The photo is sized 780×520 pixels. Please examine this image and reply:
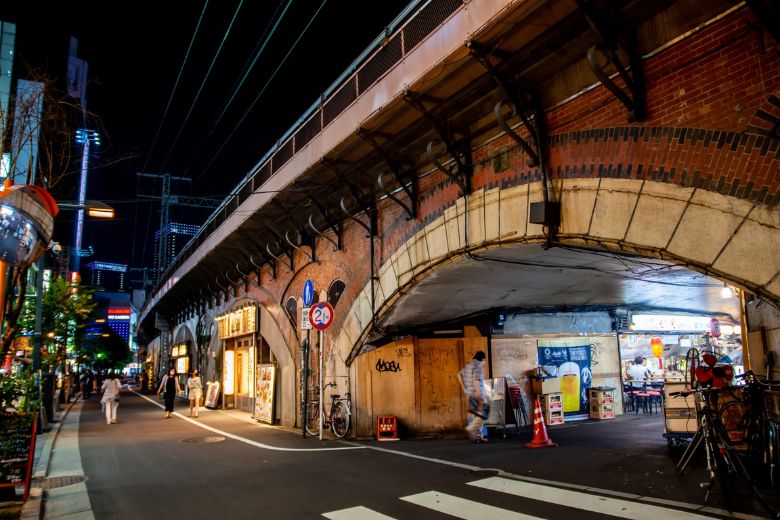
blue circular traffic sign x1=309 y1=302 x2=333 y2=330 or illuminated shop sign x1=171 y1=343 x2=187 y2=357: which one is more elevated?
blue circular traffic sign x1=309 y1=302 x2=333 y2=330

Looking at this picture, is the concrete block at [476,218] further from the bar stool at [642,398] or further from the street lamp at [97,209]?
the bar stool at [642,398]

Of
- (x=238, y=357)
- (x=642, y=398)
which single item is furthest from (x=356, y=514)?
(x=238, y=357)

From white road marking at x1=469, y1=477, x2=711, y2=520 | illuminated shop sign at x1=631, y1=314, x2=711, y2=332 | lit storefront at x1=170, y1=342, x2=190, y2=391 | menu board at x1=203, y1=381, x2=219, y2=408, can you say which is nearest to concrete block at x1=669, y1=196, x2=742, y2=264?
white road marking at x1=469, y1=477, x2=711, y2=520

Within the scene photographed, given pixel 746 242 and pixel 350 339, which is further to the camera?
pixel 350 339

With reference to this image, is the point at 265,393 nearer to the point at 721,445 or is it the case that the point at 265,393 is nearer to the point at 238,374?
the point at 238,374

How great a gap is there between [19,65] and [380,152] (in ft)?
129

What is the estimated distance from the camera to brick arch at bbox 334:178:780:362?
565cm

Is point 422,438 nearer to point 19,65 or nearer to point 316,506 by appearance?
point 316,506

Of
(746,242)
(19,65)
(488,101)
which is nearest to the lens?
(746,242)

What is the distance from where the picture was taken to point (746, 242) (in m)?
5.71

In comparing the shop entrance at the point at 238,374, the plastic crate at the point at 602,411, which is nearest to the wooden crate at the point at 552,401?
the plastic crate at the point at 602,411

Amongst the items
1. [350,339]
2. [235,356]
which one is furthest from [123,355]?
[350,339]

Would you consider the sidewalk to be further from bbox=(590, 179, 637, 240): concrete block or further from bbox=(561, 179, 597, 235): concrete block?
bbox=(590, 179, 637, 240): concrete block

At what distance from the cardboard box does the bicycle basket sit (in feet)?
26.8
